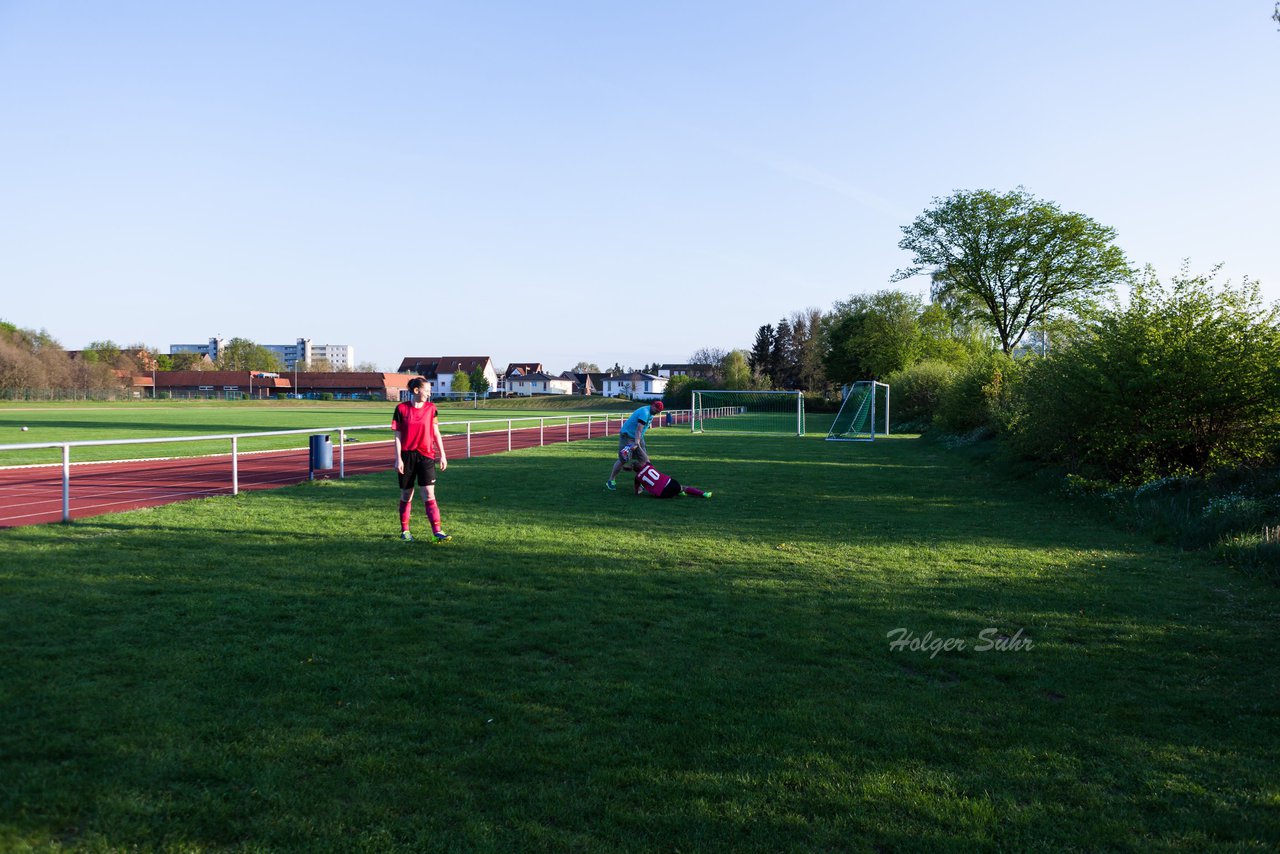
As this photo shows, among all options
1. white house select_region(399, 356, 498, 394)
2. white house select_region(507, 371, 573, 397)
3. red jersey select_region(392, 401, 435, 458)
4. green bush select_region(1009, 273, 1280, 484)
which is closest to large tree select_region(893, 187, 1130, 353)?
green bush select_region(1009, 273, 1280, 484)

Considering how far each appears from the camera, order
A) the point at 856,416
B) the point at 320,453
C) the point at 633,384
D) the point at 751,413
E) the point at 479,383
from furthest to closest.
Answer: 1. the point at 633,384
2. the point at 479,383
3. the point at 751,413
4. the point at 856,416
5. the point at 320,453

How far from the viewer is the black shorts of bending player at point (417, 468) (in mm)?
8852

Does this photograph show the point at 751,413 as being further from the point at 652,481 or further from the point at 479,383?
the point at 479,383

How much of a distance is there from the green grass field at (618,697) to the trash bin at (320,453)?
592cm

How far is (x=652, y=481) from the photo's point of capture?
13.2 meters

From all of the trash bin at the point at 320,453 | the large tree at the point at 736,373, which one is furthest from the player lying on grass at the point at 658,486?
the large tree at the point at 736,373

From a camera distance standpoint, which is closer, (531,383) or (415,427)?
(415,427)

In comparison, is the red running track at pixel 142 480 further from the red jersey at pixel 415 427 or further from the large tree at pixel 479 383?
the large tree at pixel 479 383

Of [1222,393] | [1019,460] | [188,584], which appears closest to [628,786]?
[188,584]

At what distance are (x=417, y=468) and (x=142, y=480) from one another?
8.97 meters

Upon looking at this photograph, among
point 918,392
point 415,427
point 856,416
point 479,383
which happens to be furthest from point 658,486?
point 479,383

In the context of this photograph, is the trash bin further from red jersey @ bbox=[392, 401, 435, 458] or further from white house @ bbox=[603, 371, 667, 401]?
white house @ bbox=[603, 371, 667, 401]

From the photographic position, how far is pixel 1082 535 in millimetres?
10469

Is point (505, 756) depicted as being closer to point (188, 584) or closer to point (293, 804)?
point (293, 804)
